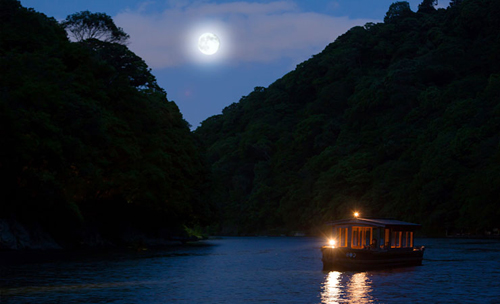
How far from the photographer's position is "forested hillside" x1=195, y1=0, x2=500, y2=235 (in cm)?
10956

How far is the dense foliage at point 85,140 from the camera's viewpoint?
4603 cm

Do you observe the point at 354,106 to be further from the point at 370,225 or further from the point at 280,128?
the point at 370,225

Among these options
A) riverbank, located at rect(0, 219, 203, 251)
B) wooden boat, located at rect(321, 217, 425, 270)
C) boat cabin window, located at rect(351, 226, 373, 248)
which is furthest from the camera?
riverbank, located at rect(0, 219, 203, 251)

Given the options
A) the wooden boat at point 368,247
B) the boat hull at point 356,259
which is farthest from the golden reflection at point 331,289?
the wooden boat at point 368,247

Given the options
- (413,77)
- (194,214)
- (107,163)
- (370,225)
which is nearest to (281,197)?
(413,77)

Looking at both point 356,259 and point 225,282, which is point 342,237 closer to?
point 356,259

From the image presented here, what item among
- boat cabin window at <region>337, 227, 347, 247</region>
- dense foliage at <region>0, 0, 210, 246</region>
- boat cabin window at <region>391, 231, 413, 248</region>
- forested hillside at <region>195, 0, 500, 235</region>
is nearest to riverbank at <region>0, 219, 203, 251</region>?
dense foliage at <region>0, 0, 210, 246</region>

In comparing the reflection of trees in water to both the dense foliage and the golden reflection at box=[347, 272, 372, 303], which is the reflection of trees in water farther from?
the dense foliage

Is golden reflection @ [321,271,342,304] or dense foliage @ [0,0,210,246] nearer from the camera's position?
golden reflection @ [321,271,342,304]

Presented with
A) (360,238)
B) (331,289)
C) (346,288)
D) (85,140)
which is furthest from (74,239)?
Result: (346,288)

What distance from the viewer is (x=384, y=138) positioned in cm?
14062

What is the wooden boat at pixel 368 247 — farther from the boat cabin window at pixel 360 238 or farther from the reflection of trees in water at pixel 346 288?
the reflection of trees in water at pixel 346 288

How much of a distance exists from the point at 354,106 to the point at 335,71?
99.7ft

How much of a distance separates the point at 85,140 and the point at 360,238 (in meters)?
24.0
